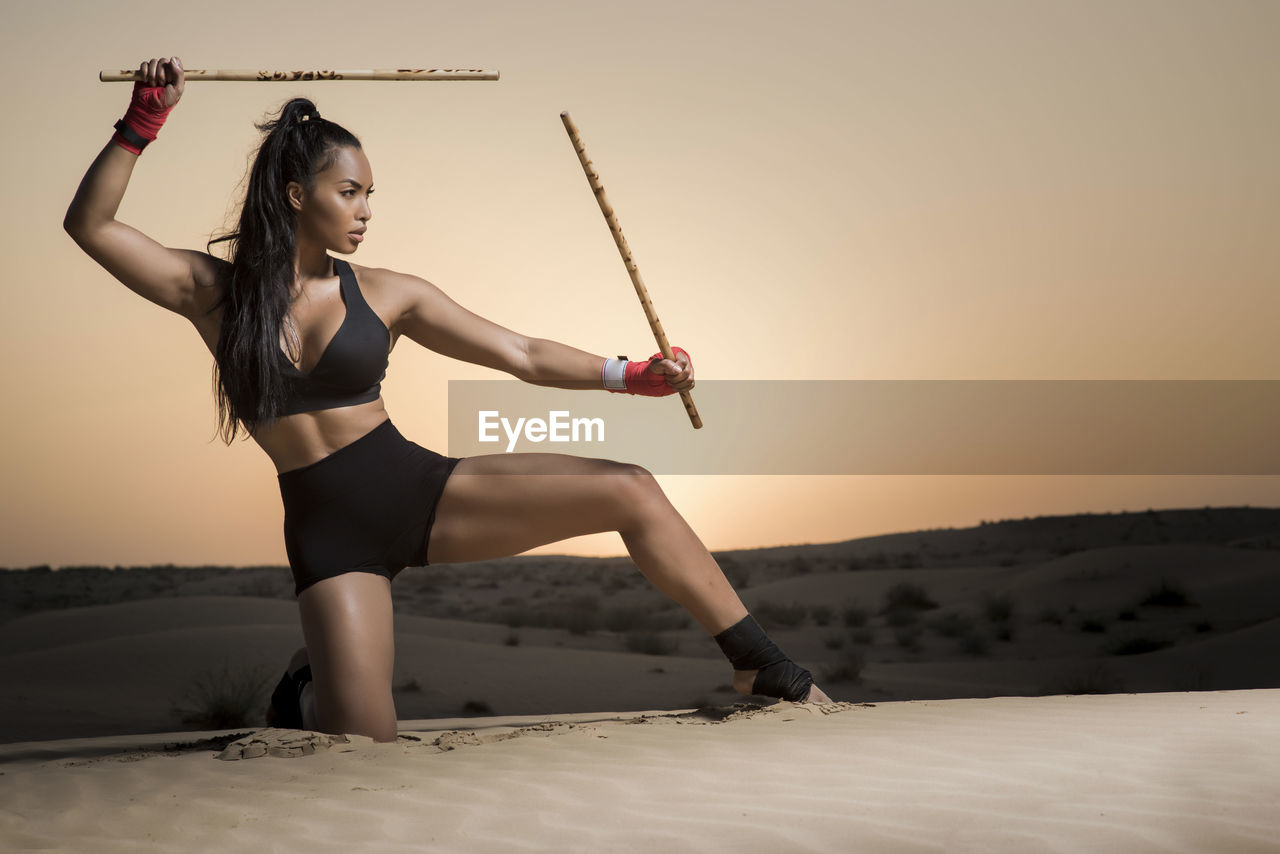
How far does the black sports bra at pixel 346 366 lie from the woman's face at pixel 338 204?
0.22 metres

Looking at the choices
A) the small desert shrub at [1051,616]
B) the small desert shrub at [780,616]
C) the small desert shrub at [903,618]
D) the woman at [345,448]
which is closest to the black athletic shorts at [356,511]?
the woman at [345,448]

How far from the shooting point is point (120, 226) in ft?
15.9

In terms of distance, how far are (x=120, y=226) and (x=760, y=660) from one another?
3166 millimetres

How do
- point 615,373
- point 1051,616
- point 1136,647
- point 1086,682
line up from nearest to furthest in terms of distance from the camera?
1. point 615,373
2. point 1086,682
3. point 1136,647
4. point 1051,616

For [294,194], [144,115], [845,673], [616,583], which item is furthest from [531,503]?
[616,583]

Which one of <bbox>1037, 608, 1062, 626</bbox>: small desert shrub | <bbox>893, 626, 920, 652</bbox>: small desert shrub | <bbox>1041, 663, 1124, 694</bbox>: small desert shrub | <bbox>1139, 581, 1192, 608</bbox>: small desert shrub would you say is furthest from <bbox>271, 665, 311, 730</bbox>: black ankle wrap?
<bbox>1139, 581, 1192, 608</bbox>: small desert shrub

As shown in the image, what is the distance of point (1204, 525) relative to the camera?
145ft

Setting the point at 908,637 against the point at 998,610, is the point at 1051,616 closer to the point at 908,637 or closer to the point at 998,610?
the point at 998,610

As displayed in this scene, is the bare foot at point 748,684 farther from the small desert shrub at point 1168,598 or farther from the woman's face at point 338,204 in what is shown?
the small desert shrub at point 1168,598

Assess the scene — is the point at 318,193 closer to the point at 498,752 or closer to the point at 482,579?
the point at 498,752

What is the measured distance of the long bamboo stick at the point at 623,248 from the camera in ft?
18.1

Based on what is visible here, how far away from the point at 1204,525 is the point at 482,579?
2723cm

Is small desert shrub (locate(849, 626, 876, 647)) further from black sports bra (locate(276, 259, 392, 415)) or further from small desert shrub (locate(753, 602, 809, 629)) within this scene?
black sports bra (locate(276, 259, 392, 415))

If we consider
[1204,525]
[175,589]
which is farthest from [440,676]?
[1204,525]
